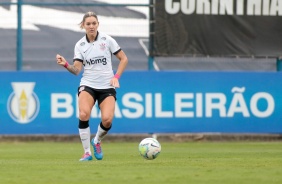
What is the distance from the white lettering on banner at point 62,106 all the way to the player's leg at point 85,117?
6.99 meters

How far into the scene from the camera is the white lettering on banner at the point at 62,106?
21.4m

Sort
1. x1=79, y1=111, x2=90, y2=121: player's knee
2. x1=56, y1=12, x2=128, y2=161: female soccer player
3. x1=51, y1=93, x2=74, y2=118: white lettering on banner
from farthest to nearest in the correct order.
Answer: x1=51, y1=93, x2=74, y2=118: white lettering on banner
x1=56, y1=12, x2=128, y2=161: female soccer player
x1=79, y1=111, x2=90, y2=121: player's knee

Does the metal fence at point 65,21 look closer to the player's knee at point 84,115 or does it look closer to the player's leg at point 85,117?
the player's leg at point 85,117

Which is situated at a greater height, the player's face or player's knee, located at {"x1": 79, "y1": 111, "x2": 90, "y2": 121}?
the player's face

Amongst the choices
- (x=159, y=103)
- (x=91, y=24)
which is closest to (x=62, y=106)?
(x=159, y=103)

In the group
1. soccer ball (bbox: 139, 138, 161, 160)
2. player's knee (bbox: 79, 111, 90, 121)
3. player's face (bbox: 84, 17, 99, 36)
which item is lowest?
soccer ball (bbox: 139, 138, 161, 160)

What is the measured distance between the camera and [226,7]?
22672 mm

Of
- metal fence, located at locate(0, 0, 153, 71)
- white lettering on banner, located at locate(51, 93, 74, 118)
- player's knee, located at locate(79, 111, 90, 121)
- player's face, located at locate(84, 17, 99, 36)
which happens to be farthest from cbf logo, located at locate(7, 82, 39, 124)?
player's face, located at locate(84, 17, 99, 36)

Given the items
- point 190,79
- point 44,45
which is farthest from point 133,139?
point 44,45

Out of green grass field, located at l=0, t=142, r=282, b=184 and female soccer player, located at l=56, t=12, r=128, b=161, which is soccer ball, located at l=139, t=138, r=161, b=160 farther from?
female soccer player, located at l=56, t=12, r=128, b=161

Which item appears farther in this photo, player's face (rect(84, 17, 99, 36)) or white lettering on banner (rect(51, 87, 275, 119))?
white lettering on banner (rect(51, 87, 275, 119))

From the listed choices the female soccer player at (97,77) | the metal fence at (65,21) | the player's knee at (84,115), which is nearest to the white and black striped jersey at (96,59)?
the female soccer player at (97,77)

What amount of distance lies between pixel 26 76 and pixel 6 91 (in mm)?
563

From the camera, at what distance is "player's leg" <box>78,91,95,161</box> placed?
14219mm
